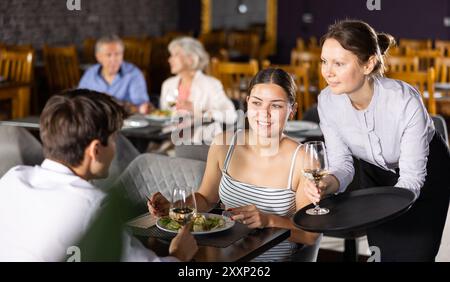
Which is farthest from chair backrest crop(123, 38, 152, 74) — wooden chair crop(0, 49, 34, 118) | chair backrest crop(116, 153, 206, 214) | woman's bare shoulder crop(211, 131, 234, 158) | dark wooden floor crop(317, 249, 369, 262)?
woman's bare shoulder crop(211, 131, 234, 158)

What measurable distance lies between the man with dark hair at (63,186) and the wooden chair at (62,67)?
478 centimetres

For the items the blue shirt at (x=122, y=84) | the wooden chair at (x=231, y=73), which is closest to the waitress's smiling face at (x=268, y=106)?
the blue shirt at (x=122, y=84)

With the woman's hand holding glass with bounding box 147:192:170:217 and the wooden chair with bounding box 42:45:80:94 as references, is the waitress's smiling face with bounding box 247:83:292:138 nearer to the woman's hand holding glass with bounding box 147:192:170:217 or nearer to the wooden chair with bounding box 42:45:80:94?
the woman's hand holding glass with bounding box 147:192:170:217

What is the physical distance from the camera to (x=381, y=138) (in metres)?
2.08

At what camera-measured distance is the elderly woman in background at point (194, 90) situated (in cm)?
402

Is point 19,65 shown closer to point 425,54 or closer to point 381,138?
point 425,54

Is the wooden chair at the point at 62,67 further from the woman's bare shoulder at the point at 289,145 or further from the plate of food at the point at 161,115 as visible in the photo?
the woman's bare shoulder at the point at 289,145

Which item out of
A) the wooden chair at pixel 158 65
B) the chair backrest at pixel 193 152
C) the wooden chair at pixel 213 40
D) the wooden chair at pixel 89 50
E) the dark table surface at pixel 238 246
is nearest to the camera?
the dark table surface at pixel 238 246

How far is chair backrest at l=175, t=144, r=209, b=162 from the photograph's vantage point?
2.69m

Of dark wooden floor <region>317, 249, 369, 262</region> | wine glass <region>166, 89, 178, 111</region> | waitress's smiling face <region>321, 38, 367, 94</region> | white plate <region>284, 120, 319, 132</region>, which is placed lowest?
dark wooden floor <region>317, 249, 369, 262</region>

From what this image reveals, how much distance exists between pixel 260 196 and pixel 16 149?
1105 mm

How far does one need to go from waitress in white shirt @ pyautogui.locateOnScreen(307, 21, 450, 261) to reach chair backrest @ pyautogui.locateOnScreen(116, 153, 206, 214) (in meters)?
0.57

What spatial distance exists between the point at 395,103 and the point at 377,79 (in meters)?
0.08
